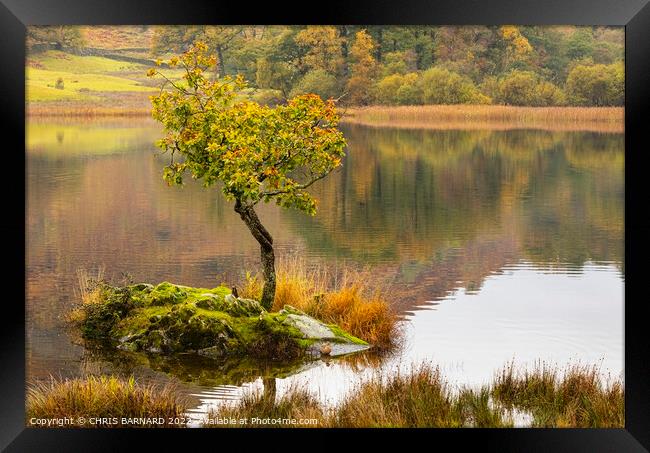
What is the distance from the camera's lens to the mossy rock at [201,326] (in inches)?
419

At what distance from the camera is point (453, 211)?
15680 mm

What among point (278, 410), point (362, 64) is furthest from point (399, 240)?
point (278, 410)

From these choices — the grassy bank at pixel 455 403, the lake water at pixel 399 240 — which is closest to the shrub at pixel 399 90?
the lake water at pixel 399 240

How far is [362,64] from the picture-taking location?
15.9m

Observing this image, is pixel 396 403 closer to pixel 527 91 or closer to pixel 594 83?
pixel 594 83

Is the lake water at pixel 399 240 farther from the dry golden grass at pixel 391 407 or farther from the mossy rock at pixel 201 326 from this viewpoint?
the dry golden grass at pixel 391 407

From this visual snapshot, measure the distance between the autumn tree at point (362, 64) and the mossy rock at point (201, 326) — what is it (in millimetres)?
5577

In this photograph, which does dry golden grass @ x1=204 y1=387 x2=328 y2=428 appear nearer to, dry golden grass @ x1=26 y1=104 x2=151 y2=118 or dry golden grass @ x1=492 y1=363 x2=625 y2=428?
dry golden grass @ x1=492 y1=363 x2=625 y2=428

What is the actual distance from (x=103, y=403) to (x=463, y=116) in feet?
28.7
